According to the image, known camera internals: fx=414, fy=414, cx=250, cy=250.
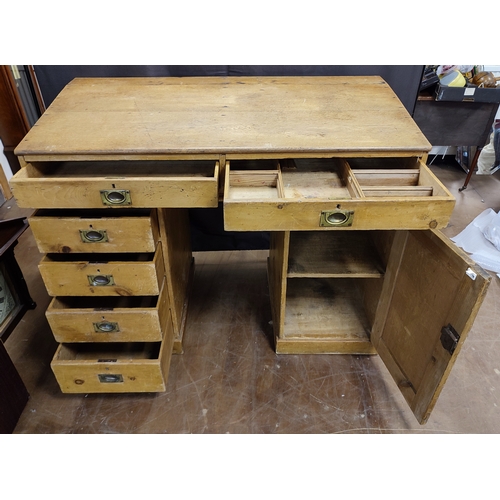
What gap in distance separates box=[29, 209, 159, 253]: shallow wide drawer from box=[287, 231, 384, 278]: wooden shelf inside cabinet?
60 centimetres

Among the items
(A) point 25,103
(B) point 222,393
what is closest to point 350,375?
(B) point 222,393

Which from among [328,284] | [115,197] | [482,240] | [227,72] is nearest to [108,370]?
[115,197]

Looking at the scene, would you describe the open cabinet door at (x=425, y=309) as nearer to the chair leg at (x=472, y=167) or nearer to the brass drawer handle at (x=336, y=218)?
the brass drawer handle at (x=336, y=218)

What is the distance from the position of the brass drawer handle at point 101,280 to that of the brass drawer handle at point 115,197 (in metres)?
0.28

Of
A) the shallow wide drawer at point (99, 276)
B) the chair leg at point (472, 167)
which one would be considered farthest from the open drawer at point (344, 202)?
the chair leg at point (472, 167)

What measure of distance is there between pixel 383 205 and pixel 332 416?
2.91 ft

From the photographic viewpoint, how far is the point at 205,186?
4.19ft

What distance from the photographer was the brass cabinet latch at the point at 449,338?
1184 millimetres

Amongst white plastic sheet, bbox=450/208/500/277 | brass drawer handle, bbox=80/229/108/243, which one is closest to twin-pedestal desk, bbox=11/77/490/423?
brass drawer handle, bbox=80/229/108/243

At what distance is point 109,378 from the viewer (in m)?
1.55

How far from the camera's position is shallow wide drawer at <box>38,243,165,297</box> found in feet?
4.63

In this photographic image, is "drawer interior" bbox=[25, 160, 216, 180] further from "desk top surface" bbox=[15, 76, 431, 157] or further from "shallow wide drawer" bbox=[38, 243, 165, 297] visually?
"shallow wide drawer" bbox=[38, 243, 165, 297]

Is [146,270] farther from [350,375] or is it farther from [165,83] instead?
[350,375]

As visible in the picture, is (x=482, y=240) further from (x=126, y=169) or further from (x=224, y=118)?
(x=126, y=169)
